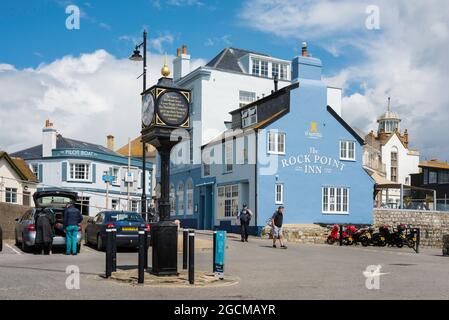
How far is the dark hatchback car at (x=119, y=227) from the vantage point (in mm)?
20031

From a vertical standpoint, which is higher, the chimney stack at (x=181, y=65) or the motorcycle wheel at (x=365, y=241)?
the chimney stack at (x=181, y=65)

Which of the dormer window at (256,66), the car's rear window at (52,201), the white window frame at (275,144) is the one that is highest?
the dormer window at (256,66)

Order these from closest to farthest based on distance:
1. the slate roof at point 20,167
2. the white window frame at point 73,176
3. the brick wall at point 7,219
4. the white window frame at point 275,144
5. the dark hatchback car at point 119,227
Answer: the dark hatchback car at point 119,227 < the brick wall at point 7,219 < the white window frame at point 275,144 < the slate roof at point 20,167 < the white window frame at point 73,176

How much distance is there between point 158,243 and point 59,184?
41.7 m

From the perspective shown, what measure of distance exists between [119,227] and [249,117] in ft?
64.3

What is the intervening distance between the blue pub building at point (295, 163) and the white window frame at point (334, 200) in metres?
0.06

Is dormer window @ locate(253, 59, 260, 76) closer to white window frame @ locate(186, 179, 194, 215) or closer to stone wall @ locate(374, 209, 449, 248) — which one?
white window frame @ locate(186, 179, 194, 215)

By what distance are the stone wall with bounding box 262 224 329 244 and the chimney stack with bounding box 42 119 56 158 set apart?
93.1 feet

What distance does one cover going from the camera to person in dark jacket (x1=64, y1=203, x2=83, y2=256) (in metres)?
18.5

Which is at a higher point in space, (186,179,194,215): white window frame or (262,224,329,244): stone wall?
(186,179,194,215): white window frame

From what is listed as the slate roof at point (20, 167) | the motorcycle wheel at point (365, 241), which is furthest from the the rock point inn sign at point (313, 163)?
the slate roof at point (20, 167)

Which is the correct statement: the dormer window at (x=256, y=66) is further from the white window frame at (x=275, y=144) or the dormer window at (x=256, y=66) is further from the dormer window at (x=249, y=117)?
the white window frame at (x=275, y=144)

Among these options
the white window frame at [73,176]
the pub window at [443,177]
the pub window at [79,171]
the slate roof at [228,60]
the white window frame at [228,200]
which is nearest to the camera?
the white window frame at [228,200]

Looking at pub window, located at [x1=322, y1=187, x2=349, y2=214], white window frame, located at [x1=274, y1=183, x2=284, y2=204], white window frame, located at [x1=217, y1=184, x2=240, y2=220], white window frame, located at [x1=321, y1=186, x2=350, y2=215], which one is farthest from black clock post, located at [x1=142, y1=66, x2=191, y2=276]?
pub window, located at [x1=322, y1=187, x2=349, y2=214]
